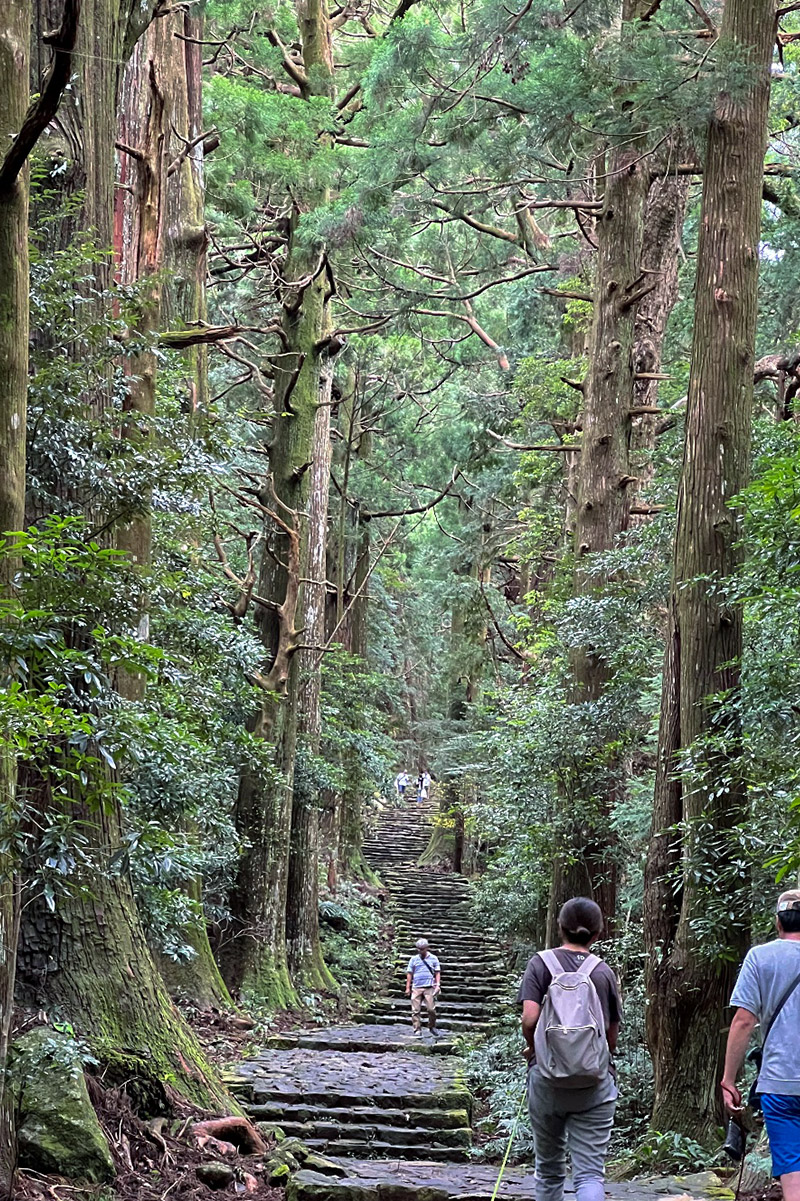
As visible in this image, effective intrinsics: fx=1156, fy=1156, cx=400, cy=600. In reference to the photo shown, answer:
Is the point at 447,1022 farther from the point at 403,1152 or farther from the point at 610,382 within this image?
the point at 610,382

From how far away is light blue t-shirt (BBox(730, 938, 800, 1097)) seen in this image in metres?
4.24

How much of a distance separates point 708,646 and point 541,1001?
4.08 meters

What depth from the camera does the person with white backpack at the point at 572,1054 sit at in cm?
452

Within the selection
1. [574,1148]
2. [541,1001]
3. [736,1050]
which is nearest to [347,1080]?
[574,1148]

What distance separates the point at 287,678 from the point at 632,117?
8.24 metres

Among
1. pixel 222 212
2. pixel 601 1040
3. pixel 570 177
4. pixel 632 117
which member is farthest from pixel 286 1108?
pixel 222 212

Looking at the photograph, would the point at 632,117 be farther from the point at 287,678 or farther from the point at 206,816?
the point at 287,678

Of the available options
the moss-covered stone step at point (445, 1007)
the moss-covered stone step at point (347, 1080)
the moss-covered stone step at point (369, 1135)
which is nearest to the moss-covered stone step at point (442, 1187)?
the moss-covered stone step at point (369, 1135)

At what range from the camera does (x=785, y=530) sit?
252 inches

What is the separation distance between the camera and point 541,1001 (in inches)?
184

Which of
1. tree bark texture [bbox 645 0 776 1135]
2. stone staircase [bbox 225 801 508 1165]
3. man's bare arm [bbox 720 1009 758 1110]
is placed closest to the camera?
man's bare arm [bbox 720 1009 758 1110]

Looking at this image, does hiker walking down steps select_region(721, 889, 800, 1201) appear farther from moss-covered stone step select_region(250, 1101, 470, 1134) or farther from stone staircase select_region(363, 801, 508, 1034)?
stone staircase select_region(363, 801, 508, 1034)

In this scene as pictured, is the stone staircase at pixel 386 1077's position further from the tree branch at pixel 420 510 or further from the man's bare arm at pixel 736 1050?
the tree branch at pixel 420 510

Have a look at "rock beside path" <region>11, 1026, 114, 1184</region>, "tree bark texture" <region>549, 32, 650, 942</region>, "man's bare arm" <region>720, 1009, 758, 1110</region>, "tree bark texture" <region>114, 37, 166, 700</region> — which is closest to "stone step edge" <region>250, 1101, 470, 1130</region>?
"tree bark texture" <region>549, 32, 650, 942</region>
